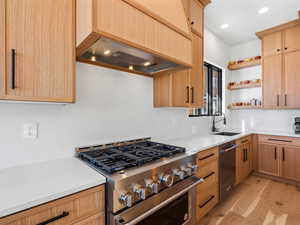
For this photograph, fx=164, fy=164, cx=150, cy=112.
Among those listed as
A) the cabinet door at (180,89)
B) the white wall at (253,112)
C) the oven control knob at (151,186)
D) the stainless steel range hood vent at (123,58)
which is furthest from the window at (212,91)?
the oven control knob at (151,186)

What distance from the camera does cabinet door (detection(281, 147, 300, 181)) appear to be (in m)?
2.81

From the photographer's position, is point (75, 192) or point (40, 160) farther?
point (40, 160)

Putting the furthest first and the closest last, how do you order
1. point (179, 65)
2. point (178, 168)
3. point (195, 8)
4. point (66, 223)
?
point (195, 8)
point (179, 65)
point (178, 168)
point (66, 223)

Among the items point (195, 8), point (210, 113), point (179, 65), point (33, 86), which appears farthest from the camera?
point (210, 113)

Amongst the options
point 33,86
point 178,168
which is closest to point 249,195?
point 178,168

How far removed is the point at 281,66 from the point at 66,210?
396 centimetres

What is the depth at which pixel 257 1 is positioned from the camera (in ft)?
7.78

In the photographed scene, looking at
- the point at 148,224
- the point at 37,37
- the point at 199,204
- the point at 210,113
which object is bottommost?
the point at 199,204

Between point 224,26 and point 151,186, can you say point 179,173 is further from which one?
point 224,26

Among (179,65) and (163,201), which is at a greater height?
(179,65)

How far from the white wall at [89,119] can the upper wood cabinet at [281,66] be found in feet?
7.22

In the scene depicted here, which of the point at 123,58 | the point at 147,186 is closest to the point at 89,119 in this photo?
the point at 123,58

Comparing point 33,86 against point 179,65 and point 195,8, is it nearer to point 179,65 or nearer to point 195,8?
point 179,65

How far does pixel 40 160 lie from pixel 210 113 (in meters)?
3.05
